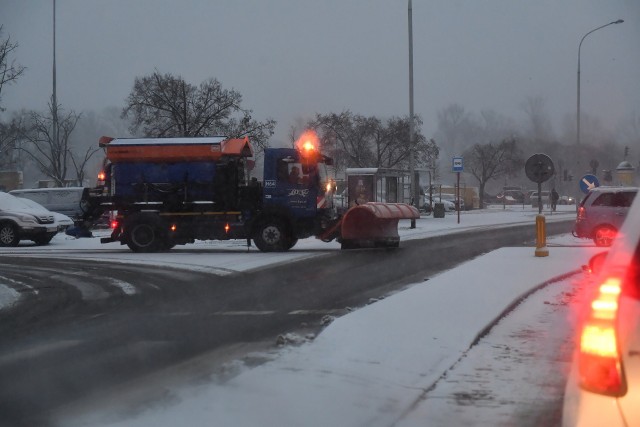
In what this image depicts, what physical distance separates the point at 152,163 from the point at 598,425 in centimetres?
2050

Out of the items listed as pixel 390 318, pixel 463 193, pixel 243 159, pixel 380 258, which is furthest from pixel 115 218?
pixel 463 193

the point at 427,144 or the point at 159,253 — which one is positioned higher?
the point at 427,144

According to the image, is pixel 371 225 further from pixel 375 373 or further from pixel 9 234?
pixel 375 373

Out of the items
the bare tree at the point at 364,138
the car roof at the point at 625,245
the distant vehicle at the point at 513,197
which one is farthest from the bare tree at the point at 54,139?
the distant vehicle at the point at 513,197

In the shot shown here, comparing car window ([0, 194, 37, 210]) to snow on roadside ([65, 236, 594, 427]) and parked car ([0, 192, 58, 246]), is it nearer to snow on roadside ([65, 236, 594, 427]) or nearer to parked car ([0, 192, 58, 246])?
parked car ([0, 192, 58, 246])

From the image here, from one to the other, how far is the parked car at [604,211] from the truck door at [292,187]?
7665mm

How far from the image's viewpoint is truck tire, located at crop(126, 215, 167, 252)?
22625 mm

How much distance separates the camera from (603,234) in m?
21.9

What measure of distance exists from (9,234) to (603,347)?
26.3 meters

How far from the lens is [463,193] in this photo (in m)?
69.2

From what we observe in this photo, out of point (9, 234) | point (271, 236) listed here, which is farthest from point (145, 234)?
point (9, 234)

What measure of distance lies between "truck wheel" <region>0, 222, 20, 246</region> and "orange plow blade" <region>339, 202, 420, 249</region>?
1168 cm

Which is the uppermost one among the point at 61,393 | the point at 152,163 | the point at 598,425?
the point at 152,163

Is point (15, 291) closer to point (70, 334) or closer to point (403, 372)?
point (70, 334)
